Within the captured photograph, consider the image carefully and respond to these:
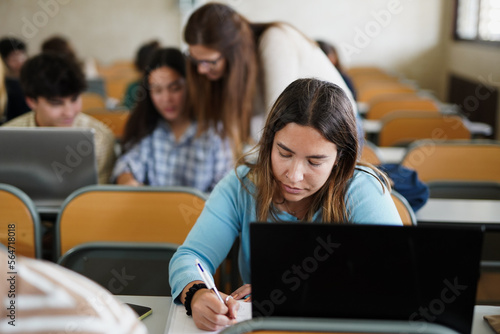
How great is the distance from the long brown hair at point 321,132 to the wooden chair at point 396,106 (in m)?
3.10

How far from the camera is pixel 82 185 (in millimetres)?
2113

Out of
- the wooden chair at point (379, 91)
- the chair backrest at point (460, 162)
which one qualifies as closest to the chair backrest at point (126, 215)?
the chair backrest at point (460, 162)

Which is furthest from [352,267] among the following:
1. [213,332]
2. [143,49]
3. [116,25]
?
[116,25]

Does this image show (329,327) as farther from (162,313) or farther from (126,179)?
(126,179)

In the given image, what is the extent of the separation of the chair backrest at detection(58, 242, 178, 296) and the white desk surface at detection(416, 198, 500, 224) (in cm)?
91

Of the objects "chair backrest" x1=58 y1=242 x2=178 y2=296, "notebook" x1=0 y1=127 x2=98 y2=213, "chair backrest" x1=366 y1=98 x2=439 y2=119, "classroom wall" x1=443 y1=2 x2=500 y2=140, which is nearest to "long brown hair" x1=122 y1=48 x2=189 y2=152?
"notebook" x1=0 y1=127 x2=98 y2=213

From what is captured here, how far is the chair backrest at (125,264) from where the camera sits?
1718mm

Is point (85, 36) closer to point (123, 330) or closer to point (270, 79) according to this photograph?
point (270, 79)

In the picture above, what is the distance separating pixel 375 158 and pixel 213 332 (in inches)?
59.1

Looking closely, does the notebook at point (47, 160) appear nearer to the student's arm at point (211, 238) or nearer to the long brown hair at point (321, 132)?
the student's arm at point (211, 238)

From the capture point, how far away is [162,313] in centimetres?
130

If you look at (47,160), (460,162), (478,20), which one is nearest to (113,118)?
(47,160)

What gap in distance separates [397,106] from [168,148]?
8.25ft

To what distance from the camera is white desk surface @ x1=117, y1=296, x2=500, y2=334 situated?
121 cm
